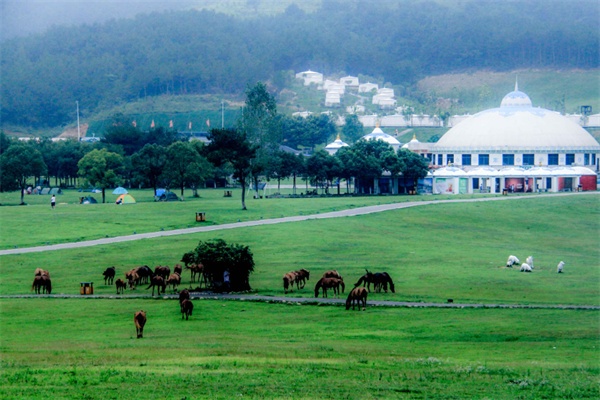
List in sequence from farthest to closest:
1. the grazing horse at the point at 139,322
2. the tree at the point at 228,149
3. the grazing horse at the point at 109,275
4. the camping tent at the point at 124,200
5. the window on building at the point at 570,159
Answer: the window on building at the point at 570,159 → the camping tent at the point at 124,200 → the tree at the point at 228,149 → the grazing horse at the point at 109,275 → the grazing horse at the point at 139,322

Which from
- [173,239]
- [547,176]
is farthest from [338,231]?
[547,176]

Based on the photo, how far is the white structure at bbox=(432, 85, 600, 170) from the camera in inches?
5950

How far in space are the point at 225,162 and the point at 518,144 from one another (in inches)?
2758

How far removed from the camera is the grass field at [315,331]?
72.3ft

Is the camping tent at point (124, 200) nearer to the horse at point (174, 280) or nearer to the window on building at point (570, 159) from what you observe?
the horse at point (174, 280)

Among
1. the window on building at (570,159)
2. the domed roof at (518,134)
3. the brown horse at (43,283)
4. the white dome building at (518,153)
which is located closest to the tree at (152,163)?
→ the white dome building at (518,153)

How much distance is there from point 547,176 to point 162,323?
112m

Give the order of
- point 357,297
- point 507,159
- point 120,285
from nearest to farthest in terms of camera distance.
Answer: point 357,297 → point 120,285 → point 507,159

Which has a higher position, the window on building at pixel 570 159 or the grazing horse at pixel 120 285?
the window on building at pixel 570 159

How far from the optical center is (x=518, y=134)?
154500 millimetres

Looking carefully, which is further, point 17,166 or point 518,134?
point 518,134

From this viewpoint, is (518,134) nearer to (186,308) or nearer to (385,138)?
(385,138)

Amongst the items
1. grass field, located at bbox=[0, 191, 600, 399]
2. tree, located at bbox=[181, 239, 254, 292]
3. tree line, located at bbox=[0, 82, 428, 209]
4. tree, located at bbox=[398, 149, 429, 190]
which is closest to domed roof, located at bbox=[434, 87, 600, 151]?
tree line, located at bbox=[0, 82, 428, 209]

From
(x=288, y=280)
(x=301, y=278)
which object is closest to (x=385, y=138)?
(x=301, y=278)
